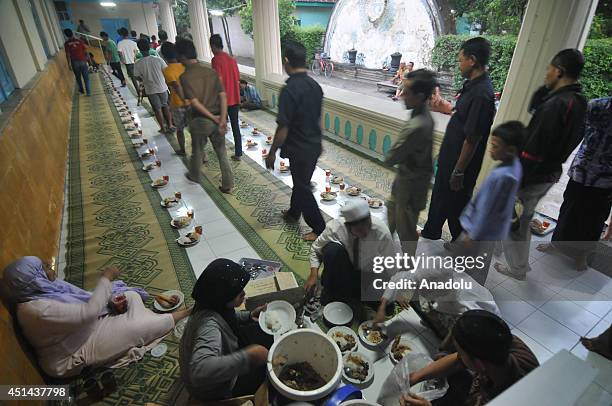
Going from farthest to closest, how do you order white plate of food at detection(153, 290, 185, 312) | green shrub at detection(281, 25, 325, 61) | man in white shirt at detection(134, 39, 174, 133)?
1. green shrub at detection(281, 25, 325, 61)
2. man in white shirt at detection(134, 39, 174, 133)
3. white plate of food at detection(153, 290, 185, 312)

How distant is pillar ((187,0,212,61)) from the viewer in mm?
11109

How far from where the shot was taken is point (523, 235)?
268 cm

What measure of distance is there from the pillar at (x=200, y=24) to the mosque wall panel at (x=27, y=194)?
25.1ft

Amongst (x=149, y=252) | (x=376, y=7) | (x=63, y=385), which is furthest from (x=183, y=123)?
(x=376, y=7)

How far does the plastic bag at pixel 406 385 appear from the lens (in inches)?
63.9

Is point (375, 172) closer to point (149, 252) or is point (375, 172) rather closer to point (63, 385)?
point (149, 252)

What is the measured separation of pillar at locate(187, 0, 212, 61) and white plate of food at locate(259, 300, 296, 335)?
1193 centimetres

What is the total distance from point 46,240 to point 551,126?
434cm

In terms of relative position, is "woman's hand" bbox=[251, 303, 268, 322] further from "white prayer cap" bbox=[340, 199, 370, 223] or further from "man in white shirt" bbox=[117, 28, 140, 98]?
"man in white shirt" bbox=[117, 28, 140, 98]

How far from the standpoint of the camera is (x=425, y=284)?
7.49 ft

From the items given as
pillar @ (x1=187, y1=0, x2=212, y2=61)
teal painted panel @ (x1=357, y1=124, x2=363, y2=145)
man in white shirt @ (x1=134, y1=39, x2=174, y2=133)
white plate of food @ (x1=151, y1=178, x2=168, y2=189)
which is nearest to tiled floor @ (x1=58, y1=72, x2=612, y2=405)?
white plate of food @ (x1=151, y1=178, x2=168, y2=189)

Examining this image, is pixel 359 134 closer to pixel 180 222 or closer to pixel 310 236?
pixel 310 236

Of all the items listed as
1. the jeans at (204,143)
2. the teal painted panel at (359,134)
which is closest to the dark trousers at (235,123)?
the jeans at (204,143)

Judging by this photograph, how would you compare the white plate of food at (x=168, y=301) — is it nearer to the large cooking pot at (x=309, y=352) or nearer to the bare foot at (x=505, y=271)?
the large cooking pot at (x=309, y=352)
